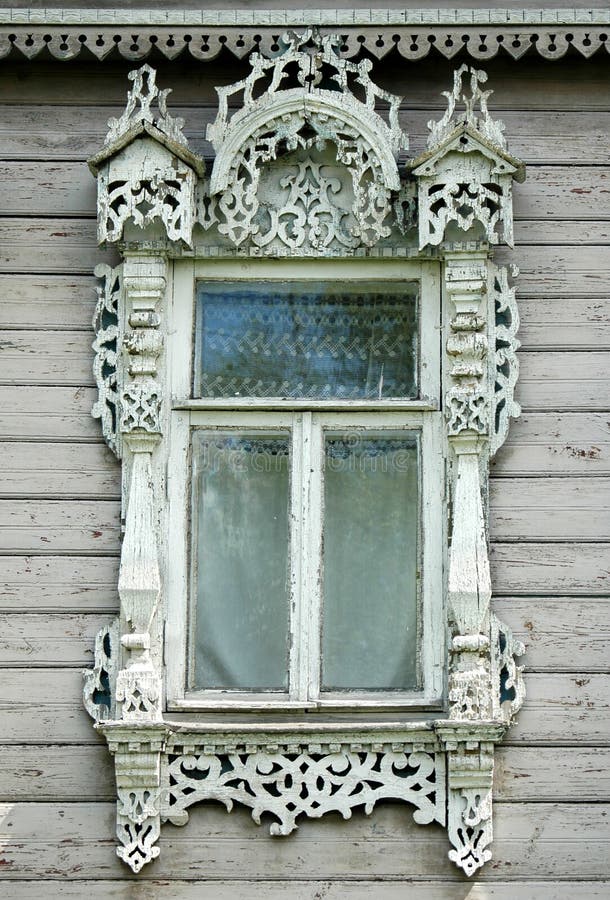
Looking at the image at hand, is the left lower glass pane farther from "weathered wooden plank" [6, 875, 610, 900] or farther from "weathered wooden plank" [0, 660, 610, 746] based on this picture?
"weathered wooden plank" [6, 875, 610, 900]

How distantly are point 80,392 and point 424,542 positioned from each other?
125 centimetres

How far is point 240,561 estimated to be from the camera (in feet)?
19.6

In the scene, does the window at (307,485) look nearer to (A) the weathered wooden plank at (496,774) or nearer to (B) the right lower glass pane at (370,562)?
(B) the right lower glass pane at (370,562)

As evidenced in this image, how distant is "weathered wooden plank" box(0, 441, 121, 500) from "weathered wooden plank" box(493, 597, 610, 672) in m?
1.34

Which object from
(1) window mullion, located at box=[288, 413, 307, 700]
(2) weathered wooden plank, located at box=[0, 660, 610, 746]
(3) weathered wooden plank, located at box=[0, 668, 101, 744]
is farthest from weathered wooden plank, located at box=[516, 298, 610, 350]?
(3) weathered wooden plank, located at box=[0, 668, 101, 744]

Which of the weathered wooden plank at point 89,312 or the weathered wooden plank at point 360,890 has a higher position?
the weathered wooden plank at point 89,312

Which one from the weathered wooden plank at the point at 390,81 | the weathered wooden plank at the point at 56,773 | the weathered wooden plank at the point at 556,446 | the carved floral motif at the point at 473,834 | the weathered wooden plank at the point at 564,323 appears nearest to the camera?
the carved floral motif at the point at 473,834

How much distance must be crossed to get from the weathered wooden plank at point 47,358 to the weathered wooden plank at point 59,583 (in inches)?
23.8

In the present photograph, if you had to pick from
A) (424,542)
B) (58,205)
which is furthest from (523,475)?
(58,205)

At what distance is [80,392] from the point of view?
239 inches

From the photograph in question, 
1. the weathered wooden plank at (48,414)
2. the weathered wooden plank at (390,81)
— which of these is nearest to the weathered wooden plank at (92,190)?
the weathered wooden plank at (390,81)

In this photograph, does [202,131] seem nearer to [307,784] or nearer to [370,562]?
[370,562]

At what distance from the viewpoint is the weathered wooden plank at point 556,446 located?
5961mm

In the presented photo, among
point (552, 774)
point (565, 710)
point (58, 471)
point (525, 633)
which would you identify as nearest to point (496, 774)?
point (552, 774)
